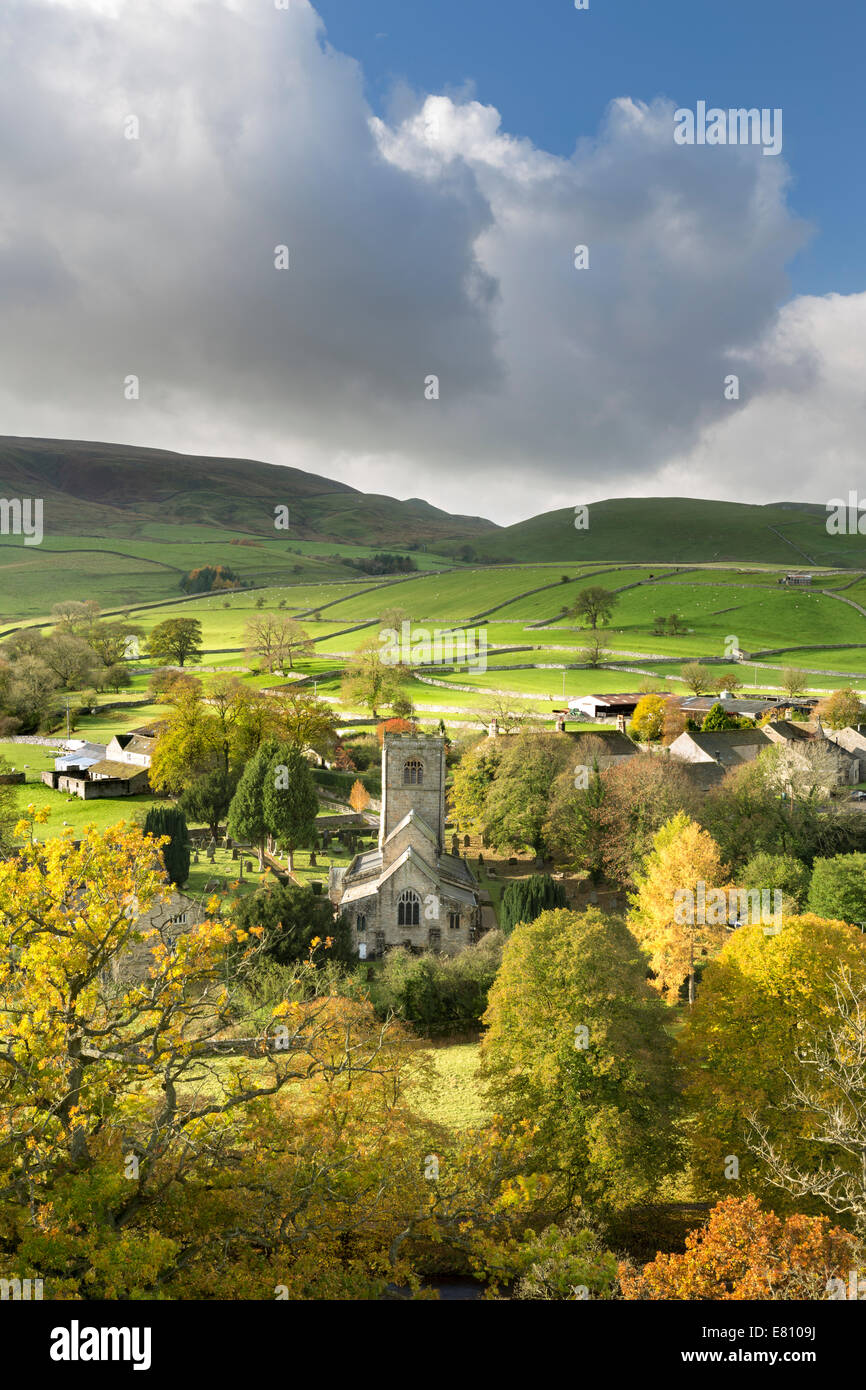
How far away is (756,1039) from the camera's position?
92.1 ft

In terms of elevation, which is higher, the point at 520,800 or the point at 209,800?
→ the point at 520,800

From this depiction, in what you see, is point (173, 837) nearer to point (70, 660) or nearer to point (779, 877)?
point (779, 877)

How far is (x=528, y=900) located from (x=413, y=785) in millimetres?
10096

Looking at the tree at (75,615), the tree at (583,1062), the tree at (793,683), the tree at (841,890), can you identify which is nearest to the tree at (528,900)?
the tree at (841,890)

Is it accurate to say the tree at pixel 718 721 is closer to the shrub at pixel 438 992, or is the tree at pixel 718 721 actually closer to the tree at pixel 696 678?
the tree at pixel 696 678

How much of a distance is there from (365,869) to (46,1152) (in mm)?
35247

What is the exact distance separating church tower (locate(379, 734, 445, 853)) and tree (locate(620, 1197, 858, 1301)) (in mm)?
33940

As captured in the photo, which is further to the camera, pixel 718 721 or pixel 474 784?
pixel 718 721

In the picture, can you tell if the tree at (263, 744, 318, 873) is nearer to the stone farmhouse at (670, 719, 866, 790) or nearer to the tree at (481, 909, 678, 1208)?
the tree at (481, 909, 678, 1208)

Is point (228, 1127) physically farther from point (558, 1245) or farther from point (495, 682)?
point (495, 682)

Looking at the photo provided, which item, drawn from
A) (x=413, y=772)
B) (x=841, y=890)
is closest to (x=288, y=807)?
(x=413, y=772)

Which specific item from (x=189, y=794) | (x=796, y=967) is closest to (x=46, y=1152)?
(x=796, y=967)

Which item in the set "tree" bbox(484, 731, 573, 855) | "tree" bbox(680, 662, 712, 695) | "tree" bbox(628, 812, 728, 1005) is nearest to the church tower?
"tree" bbox(484, 731, 573, 855)

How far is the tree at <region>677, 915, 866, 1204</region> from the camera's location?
26.2m
